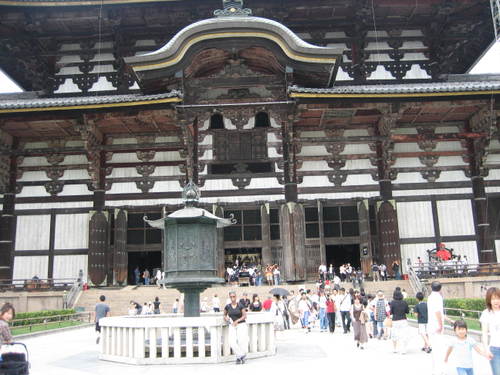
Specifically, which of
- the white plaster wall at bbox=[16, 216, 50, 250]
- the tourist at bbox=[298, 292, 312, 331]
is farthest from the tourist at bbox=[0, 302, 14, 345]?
the white plaster wall at bbox=[16, 216, 50, 250]

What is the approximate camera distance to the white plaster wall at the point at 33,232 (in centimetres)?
2555

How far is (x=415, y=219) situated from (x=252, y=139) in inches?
332

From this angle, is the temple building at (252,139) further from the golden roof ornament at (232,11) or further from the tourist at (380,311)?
the tourist at (380,311)

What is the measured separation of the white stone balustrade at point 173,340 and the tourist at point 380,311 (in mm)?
4223

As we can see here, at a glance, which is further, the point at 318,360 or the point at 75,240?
the point at 75,240

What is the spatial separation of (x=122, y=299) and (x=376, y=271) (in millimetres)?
10939

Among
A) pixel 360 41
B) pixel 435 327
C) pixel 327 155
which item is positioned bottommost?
pixel 435 327

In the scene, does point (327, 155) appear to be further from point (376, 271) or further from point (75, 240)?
point (75, 240)

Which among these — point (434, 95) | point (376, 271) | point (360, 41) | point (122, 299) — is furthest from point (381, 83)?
point (122, 299)

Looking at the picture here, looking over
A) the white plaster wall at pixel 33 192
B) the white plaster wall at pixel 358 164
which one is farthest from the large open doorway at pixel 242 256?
the white plaster wall at pixel 33 192

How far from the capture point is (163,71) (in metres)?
23.5

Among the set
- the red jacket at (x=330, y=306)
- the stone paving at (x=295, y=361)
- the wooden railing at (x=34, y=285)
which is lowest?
the stone paving at (x=295, y=361)

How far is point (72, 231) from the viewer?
25.6 metres

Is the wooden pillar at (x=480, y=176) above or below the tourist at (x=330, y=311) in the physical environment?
above
